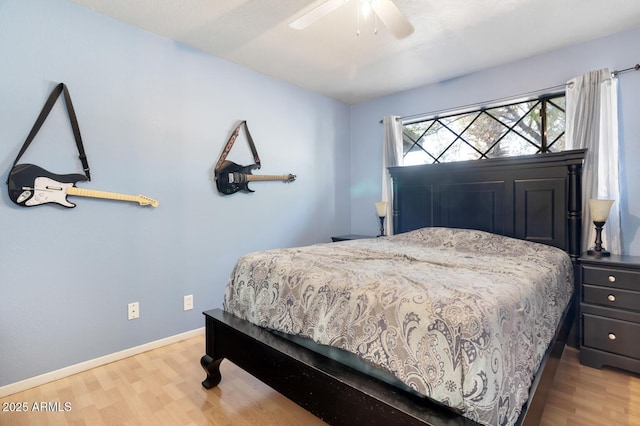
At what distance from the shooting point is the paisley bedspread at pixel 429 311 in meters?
1.03

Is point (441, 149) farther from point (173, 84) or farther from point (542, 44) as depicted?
point (173, 84)

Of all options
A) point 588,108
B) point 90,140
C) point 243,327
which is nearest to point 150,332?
point 243,327

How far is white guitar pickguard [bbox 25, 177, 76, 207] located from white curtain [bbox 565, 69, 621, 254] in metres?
3.76

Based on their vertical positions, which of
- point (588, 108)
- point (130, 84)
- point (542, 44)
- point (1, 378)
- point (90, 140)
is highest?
point (542, 44)

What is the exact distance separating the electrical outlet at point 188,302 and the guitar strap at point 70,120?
1.18 meters

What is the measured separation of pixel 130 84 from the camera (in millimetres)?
2342

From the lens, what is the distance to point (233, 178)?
9.65ft

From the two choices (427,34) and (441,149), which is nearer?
(427,34)

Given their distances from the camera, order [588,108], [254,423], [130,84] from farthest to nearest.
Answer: [588,108], [130,84], [254,423]

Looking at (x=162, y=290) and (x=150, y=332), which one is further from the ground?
(x=162, y=290)

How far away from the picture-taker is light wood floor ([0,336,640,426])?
164 centimetres

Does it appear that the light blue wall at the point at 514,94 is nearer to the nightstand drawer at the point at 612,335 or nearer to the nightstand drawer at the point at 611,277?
the nightstand drawer at the point at 611,277

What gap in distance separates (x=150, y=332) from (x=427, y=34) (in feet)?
10.3

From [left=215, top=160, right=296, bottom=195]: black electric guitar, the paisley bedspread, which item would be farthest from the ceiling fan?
[left=215, top=160, right=296, bottom=195]: black electric guitar
